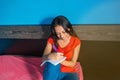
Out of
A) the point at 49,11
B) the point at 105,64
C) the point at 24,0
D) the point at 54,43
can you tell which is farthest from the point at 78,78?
the point at 24,0

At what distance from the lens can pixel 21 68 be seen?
165 cm

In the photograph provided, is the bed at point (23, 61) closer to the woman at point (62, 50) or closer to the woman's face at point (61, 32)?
the woman at point (62, 50)

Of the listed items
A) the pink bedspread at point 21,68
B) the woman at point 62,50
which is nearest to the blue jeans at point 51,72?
the woman at point 62,50

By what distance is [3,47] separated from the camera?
2055mm

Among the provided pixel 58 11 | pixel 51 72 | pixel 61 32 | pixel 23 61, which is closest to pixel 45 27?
pixel 58 11

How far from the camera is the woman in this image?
1.31 metres

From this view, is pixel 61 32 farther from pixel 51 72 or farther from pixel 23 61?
pixel 23 61

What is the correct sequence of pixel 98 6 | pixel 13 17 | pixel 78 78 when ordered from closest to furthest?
pixel 78 78
pixel 98 6
pixel 13 17

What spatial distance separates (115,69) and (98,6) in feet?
1.83


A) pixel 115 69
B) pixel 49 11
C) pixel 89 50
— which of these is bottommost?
pixel 115 69

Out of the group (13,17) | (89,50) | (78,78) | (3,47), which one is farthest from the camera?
(3,47)

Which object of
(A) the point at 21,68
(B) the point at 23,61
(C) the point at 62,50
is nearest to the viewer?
(C) the point at 62,50

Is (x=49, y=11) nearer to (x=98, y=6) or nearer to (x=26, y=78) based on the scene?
(x=98, y=6)

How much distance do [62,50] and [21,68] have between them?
42 centimetres
